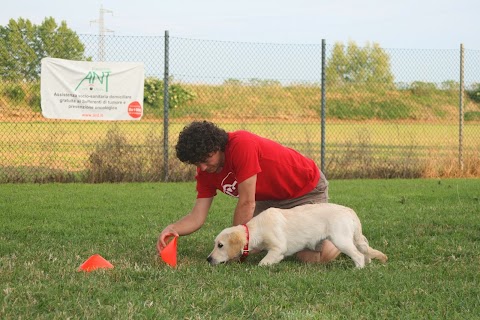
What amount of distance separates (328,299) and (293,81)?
9738 millimetres

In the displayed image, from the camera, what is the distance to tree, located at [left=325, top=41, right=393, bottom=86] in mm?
15117

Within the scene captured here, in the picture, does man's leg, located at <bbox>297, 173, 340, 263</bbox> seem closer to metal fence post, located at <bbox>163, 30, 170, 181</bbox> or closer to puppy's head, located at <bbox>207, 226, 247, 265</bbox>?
puppy's head, located at <bbox>207, 226, 247, 265</bbox>

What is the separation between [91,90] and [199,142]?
6672 mm

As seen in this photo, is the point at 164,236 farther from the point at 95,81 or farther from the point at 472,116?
the point at 472,116

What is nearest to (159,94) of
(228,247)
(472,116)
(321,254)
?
(472,116)

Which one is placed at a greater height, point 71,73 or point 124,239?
point 71,73

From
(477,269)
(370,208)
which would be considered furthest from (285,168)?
(370,208)

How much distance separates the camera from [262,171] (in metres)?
5.95

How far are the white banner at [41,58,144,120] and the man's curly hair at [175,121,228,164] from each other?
6.36m

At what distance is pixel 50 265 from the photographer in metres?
5.39

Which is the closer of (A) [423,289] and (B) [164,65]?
(A) [423,289]

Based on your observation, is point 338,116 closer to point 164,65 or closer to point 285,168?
point 164,65

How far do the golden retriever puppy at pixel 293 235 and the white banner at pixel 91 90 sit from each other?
653 centimetres

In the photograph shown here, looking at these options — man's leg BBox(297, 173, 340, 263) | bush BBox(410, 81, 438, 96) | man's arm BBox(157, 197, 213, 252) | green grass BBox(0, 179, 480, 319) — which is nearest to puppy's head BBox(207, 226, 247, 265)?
green grass BBox(0, 179, 480, 319)
